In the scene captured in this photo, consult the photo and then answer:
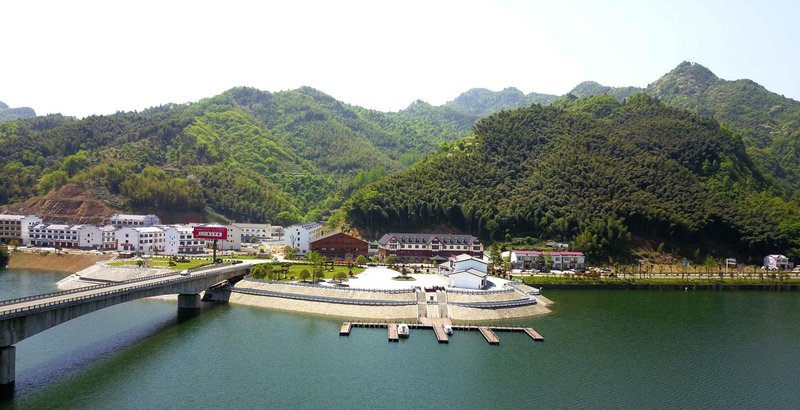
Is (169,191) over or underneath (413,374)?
over

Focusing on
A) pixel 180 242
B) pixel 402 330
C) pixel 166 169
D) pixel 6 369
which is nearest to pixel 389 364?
pixel 402 330

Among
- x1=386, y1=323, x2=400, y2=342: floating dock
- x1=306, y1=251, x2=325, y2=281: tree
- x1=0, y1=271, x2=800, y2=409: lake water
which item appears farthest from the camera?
x1=306, y1=251, x2=325, y2=281: tree

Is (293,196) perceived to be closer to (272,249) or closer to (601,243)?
(272,249)

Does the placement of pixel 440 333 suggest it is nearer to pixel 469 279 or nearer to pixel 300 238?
pixel 469 279

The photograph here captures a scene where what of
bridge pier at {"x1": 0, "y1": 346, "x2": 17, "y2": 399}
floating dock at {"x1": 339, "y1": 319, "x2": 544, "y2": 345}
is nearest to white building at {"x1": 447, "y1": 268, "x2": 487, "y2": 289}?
floating dock at {"x1": 339, "y1": 319, "x2": 544, "y2": 345}

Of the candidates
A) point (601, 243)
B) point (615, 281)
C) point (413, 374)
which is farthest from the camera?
point (601, 243)

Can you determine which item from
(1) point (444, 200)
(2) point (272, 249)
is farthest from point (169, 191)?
(1) point (444, 200)

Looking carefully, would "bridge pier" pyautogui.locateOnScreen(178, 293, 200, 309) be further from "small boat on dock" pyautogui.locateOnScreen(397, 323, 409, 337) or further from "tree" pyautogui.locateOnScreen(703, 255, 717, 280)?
"tree" pyautogui.locateOnScreen(703, 255, 717, 280)
